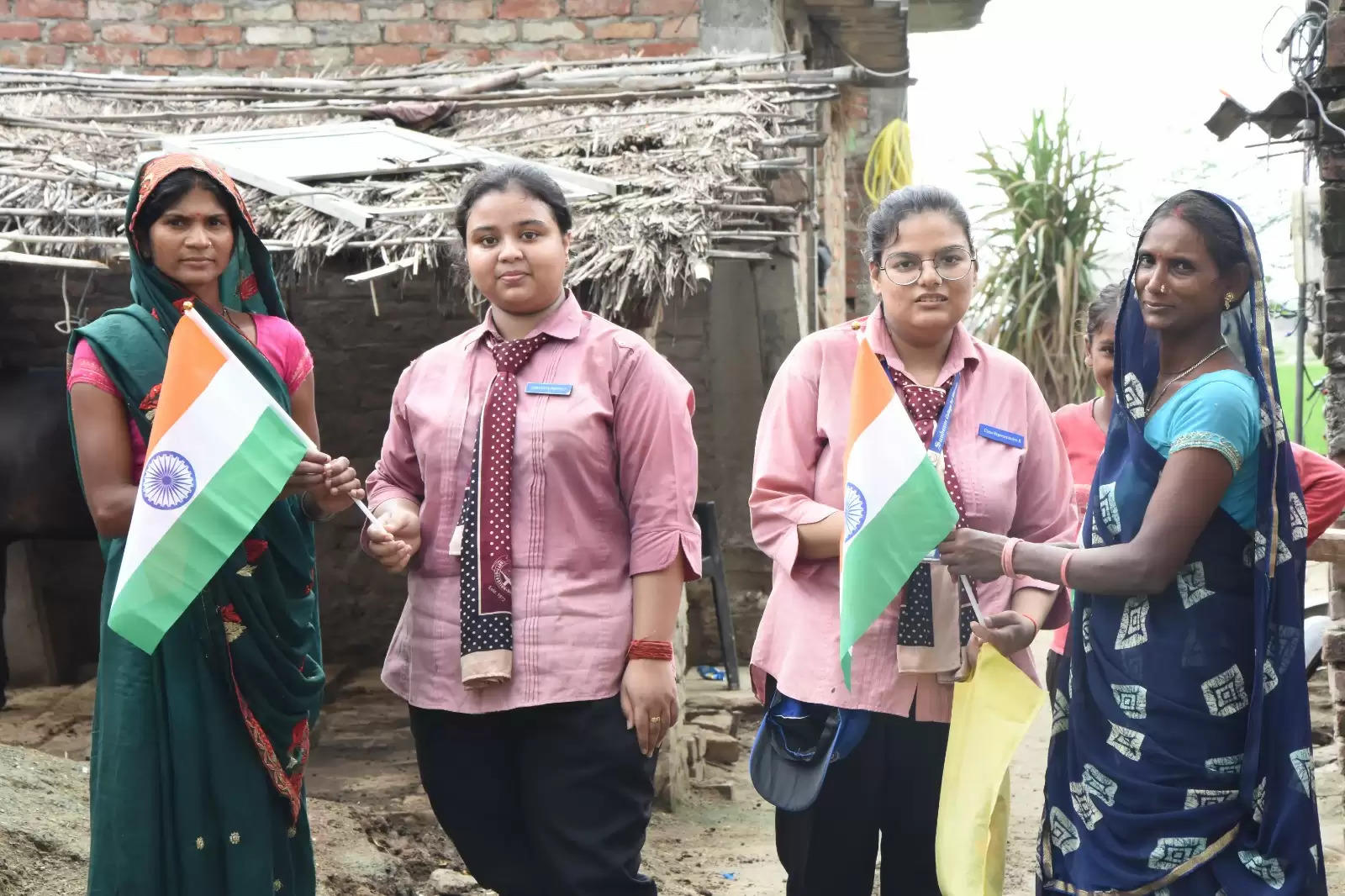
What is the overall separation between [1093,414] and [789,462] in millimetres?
1405

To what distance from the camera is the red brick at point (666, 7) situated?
6.71m

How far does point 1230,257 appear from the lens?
2.36 meters

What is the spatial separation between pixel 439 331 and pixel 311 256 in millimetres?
2106

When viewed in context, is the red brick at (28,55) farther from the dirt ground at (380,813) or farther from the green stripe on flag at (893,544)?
the green stripe on flag at (893,544)

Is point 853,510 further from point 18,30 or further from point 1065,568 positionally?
point 18,30

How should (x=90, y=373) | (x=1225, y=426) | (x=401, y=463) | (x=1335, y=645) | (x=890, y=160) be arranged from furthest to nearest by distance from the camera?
(x=890, y=160), (x=1335, y=645), (x=401, y=463), (x=90, y=373), (x=1225, y=426)

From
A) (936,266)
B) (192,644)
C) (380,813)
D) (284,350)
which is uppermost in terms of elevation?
(936,266)

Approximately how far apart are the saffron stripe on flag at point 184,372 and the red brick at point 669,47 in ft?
14.9

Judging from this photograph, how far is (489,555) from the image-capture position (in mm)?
Result: 2645

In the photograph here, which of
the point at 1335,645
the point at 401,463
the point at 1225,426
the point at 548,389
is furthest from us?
the point at 1335,645

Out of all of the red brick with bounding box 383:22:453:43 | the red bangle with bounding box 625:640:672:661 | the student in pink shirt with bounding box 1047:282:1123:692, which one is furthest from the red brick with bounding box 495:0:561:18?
the red bangle with bounding box 625:640:672:661

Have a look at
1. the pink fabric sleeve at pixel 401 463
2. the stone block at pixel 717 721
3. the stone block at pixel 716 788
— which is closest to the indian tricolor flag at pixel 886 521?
the pink fabric sleeve at pixel 401 463

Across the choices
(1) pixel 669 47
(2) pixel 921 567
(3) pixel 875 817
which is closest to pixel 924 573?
(2) pixel 921 567

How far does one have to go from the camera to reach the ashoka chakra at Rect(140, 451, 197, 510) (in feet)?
8.11
